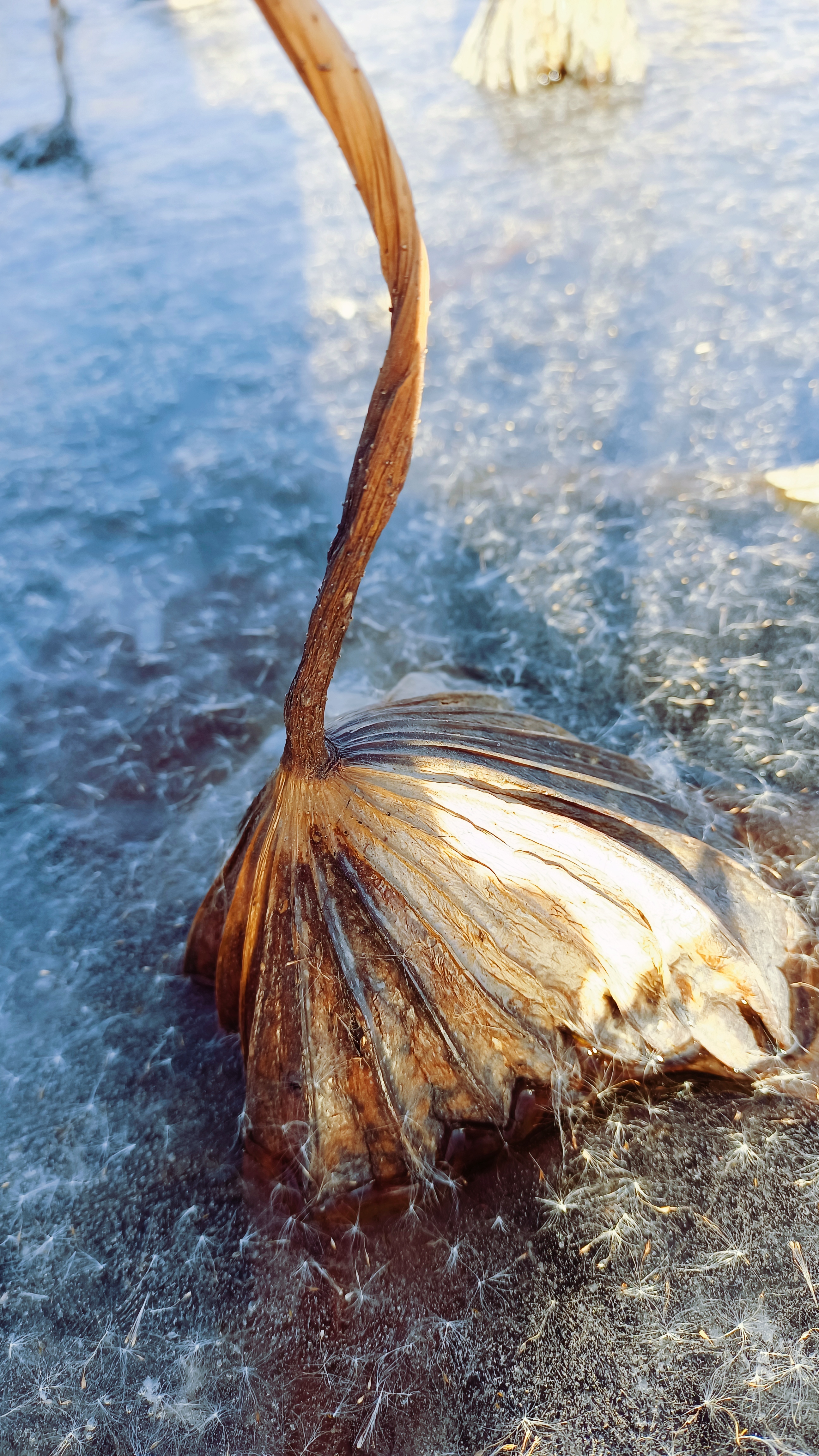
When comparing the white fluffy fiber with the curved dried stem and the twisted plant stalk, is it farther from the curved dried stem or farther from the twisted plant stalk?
the twisted plant stalk

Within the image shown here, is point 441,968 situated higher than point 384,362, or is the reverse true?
point 384,362

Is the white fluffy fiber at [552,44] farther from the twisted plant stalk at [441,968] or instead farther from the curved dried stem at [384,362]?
the twisted plant stalk at [441,968]

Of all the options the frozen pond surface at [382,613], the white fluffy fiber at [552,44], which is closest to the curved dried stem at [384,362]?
the frozen pond surface at [382,613]

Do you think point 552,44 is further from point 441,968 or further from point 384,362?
point 441,968

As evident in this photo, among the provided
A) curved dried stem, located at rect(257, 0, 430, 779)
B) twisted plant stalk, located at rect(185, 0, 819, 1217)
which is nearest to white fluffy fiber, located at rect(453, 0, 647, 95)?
curved dried stem, located at rect(257, 0, 430, 779)

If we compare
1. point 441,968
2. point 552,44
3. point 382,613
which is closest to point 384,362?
point 441,968

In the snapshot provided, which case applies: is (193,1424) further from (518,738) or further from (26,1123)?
(518,738)
